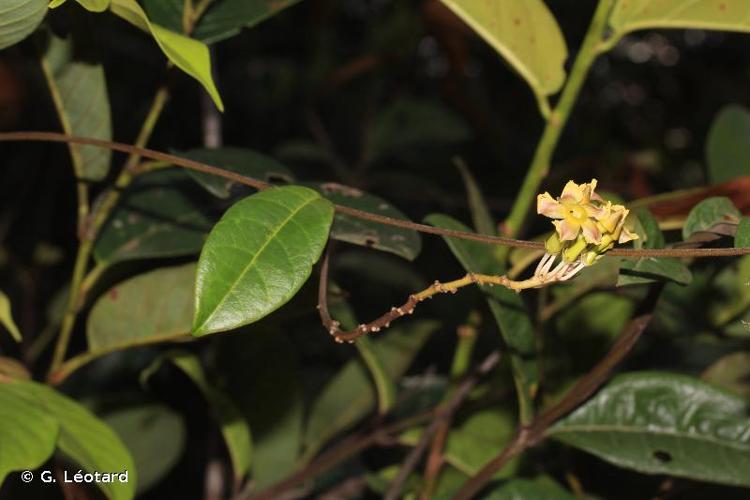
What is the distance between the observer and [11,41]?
604 mm

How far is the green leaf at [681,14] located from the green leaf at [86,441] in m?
0.53

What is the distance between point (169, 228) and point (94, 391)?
497mm

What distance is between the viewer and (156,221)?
2.80 feet

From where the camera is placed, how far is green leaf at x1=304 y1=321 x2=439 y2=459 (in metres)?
1.07

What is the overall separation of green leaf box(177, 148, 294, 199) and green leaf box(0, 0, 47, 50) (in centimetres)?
16

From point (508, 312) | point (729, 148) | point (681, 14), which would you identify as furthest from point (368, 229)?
point (729, 148)

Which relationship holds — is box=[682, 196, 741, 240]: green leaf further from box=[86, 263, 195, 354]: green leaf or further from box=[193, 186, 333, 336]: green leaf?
box=[86, 263, 195, 354]: green leaf

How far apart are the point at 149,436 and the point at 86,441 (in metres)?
0.45

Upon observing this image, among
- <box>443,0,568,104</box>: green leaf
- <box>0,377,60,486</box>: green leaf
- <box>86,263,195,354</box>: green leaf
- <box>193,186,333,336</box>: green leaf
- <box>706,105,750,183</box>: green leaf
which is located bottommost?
<box>86,263,195,354</box>: green leaf

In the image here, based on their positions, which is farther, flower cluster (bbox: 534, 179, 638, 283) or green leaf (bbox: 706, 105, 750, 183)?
green leaf (bbox: 706, 105, 750, 183)

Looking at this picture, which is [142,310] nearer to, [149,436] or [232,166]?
[232,166]

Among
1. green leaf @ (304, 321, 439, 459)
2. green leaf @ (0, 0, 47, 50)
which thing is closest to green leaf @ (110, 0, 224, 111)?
green leaf @ (0, 0, 47, 50)

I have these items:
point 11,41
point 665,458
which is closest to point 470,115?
point 665,458

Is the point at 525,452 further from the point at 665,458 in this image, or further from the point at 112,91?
the point at 112,91
